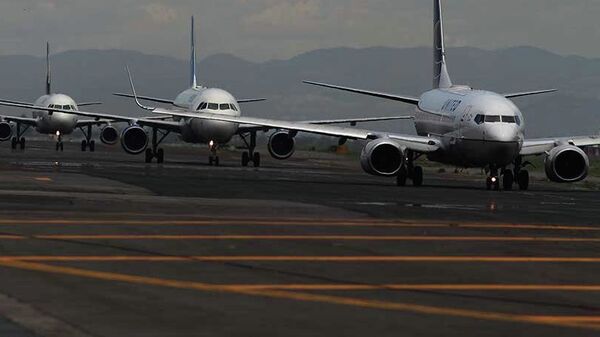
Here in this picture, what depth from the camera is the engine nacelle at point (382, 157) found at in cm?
4803

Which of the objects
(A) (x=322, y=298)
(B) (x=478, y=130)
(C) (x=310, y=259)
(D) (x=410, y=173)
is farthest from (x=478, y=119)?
(A) (x=322, y=298)

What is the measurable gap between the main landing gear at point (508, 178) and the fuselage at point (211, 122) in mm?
21042

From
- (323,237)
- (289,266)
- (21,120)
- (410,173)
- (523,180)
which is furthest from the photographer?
(21,120)

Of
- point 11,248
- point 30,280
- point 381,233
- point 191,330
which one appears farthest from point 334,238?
point 191,330

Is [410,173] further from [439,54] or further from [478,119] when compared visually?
[439,54]

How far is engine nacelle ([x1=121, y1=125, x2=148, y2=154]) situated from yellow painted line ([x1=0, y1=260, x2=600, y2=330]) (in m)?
52.5

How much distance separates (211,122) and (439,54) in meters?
11.6

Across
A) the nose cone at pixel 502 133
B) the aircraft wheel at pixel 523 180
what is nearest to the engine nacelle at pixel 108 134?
the aircraft wheel at pixel 523 180

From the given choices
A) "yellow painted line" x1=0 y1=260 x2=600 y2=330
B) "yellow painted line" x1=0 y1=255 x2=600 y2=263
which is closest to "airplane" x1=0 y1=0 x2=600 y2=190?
"yellow painted line" x1=0 y1=255 x2=600 y2=263

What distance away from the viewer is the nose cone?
4719 centimetres

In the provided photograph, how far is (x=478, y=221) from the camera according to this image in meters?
29.1

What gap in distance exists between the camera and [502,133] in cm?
4728

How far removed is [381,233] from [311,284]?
26.8ft

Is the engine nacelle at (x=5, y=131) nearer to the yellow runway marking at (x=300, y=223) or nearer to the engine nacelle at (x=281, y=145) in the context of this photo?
the engine nacelle at (x=281, y=145)
